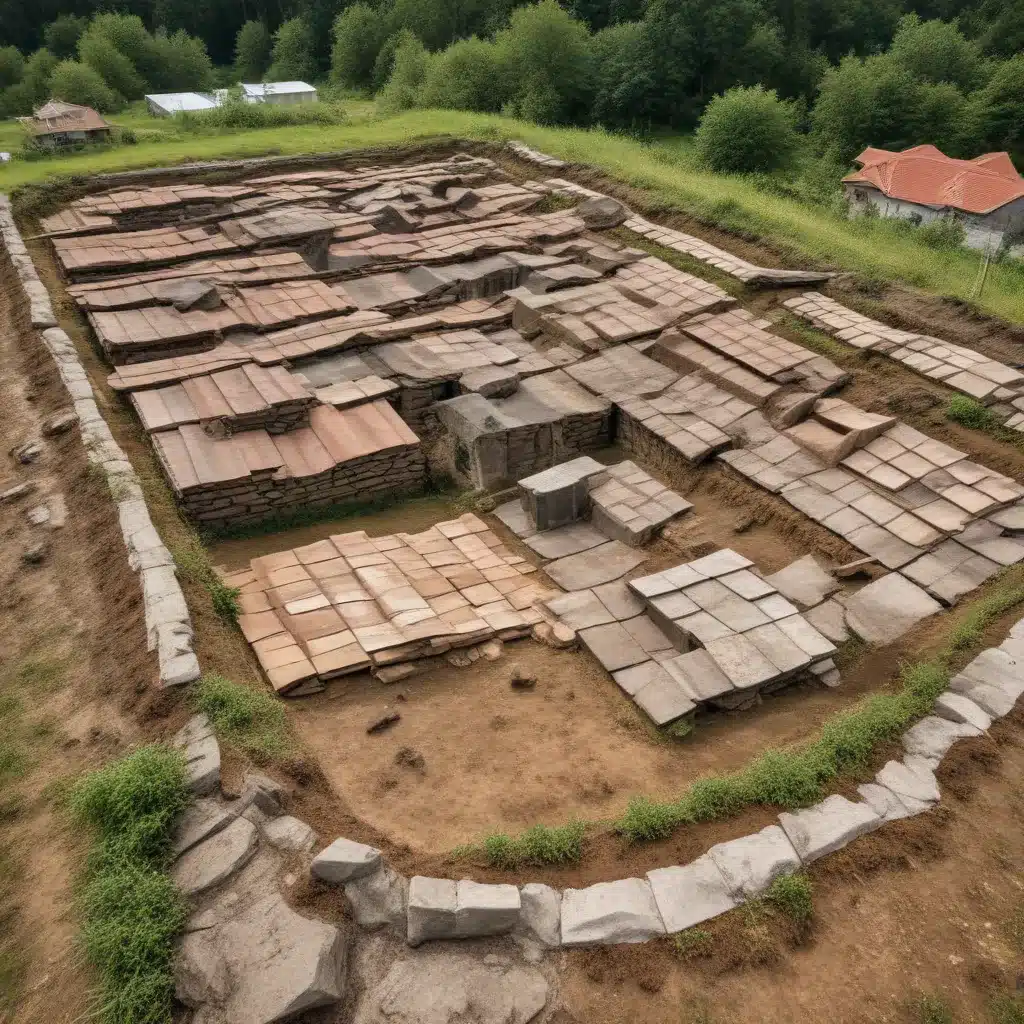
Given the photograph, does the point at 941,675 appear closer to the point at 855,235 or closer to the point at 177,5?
the point at 855,235

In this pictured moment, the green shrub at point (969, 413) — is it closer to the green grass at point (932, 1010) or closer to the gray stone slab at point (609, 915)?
the green grass at point (932, 1010)

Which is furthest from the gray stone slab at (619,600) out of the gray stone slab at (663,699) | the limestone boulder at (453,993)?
the limestone boulder at (453,993)

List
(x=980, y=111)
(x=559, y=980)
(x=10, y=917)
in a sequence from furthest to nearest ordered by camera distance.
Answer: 1. (x=980, y=111)
2. (x=10, y=917)
3. (x=559, y=980)

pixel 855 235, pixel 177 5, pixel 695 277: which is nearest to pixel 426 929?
pixel 695 277

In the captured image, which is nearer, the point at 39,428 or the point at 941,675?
the point at 941,675

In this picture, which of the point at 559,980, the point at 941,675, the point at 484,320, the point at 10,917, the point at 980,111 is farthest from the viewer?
the point at 980,111

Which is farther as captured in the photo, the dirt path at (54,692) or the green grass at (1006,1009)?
the dirt path at (54,692)

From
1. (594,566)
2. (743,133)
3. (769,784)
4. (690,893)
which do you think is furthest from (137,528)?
(743,133)
